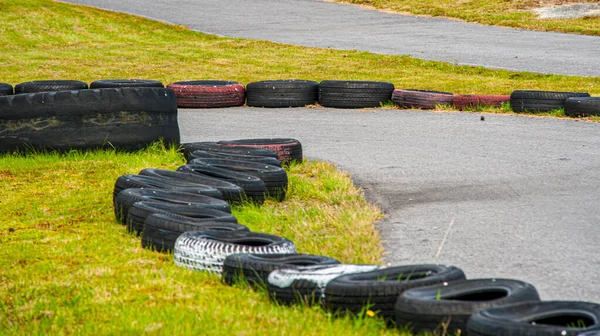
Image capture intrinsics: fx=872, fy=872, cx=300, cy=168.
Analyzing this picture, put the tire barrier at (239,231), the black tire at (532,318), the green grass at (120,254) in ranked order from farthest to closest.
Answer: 1. the green grass at (120,254)
2. the tire barrier at (239,231)
3. the black tire at (532,318)

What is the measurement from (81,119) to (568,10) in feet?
59.6

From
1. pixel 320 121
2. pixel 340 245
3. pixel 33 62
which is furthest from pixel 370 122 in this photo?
pixel 33 62

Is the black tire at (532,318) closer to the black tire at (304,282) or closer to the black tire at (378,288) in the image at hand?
the black tire at (378,288)

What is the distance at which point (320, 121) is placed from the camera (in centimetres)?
1064

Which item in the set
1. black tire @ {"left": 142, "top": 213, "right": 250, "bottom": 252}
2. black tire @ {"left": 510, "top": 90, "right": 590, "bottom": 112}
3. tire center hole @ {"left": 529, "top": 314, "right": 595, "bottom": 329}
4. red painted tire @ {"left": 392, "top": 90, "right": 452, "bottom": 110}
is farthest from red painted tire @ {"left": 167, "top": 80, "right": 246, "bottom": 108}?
tire center hole @ {"left": 529, "top": 314, "right": 595, "bottom": 329}

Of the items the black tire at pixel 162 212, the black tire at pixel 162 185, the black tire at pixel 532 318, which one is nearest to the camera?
the black tire at pixel 532 318

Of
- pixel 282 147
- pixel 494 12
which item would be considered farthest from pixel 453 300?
pixel 494 12

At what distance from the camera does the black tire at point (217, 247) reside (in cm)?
424

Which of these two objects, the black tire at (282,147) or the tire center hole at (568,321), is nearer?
the tire center hole at (568,321)

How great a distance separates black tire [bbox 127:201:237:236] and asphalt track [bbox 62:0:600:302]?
3.35 ft

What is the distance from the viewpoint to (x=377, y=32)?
21.1 meters

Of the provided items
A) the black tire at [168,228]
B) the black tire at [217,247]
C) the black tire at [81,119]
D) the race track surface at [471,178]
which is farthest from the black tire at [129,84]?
the black tire at [217,247]

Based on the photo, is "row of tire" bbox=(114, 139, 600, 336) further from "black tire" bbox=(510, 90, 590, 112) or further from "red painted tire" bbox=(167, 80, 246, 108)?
"red painted tire" bbox=(167, 80, 246, 108)

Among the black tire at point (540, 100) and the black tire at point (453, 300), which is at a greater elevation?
the black tire at point (453, 300)
